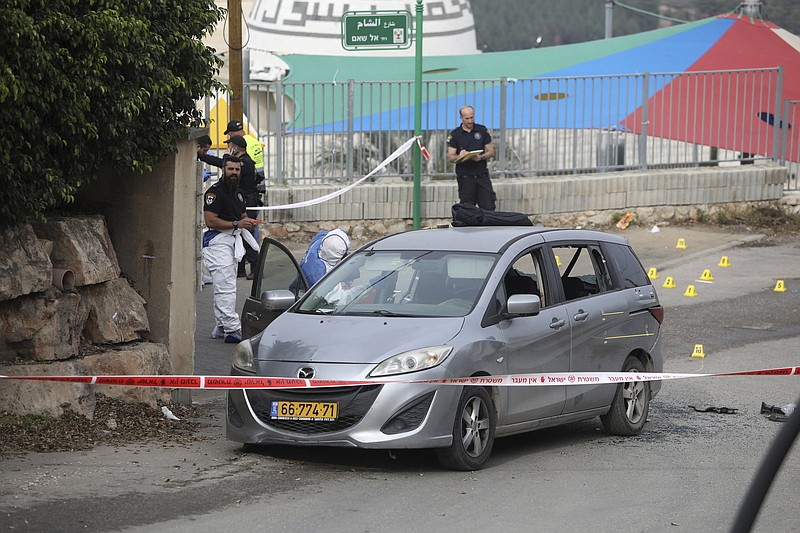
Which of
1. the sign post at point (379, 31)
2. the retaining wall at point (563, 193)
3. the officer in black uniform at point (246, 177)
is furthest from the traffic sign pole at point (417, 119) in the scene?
the officer in black uniform at point (246, 177)

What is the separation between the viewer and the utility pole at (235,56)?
1781 centimetres

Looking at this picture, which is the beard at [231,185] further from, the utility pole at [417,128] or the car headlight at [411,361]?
the car headlight at [411,361]

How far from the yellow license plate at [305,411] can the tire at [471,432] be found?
713 millimetres

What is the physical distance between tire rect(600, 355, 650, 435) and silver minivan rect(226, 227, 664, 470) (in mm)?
11

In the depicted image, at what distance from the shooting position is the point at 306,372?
7832 mm

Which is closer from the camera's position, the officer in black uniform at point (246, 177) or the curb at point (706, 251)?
the officer in black uniform at point (246, 177)

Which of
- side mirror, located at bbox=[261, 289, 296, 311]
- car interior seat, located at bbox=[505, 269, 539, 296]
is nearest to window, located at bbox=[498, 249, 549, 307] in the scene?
car interior seat, located at bbox=[505, 269, 539, 296]

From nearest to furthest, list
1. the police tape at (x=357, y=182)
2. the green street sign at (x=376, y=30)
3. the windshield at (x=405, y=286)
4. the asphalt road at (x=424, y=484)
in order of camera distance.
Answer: the asphalt road at (x=424, y=484)
the windshield at (x=405, y=286)
the green street sign at (x=376, y=30)
the police tape at (x=357, y=182)

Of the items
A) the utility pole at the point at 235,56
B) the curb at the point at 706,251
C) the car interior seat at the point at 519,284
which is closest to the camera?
the car interior seat at the point at 519,284

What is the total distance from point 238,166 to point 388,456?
17.6 ft

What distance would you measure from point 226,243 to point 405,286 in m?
4.52

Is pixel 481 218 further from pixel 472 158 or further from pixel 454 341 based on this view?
pixel 472 158

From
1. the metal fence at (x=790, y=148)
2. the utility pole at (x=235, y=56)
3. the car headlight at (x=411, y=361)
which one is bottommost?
the car headlight at (x=411, y=361)

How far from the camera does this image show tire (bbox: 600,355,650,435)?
931cm
